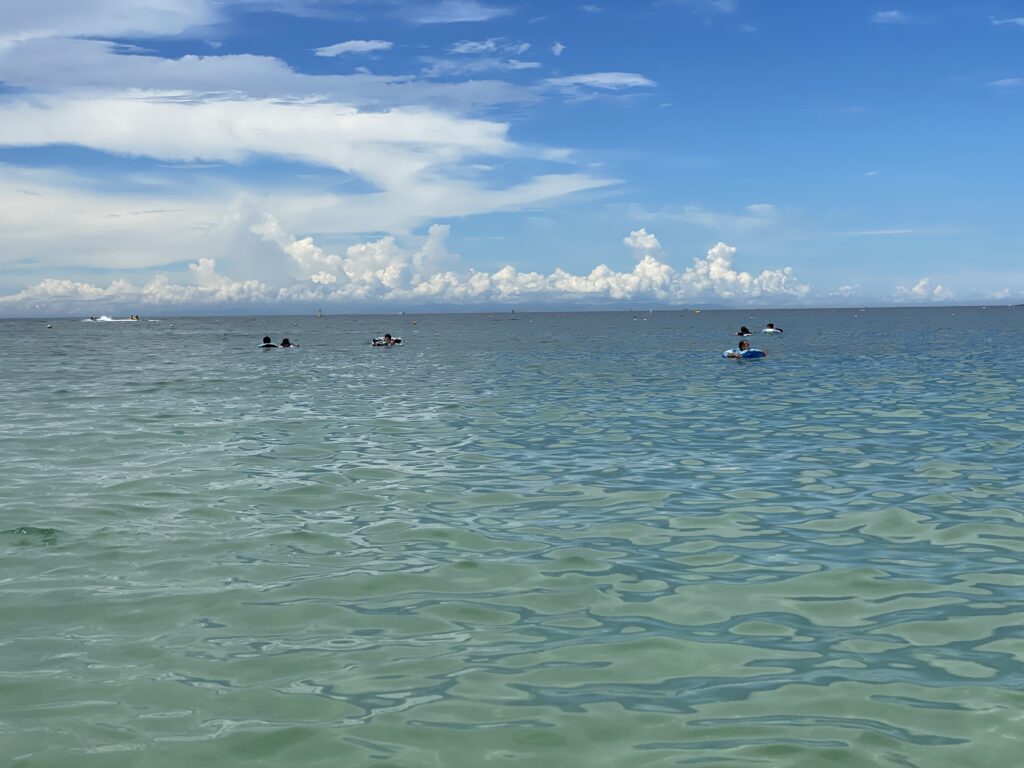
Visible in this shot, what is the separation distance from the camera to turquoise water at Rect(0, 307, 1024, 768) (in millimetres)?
7820

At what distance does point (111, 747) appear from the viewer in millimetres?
7617

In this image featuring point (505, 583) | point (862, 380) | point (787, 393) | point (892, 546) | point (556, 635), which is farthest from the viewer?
point (862, 380)

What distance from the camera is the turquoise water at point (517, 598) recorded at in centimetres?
782

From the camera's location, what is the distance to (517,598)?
37.7 ft

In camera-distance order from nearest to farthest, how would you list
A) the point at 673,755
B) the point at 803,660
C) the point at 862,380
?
the point at 673,755
the point at 803,660
the point at 862,380

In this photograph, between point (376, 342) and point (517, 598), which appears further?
point (376, 342)

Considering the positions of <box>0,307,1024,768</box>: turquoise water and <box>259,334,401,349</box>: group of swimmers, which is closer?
<box>0,307,1024,768</box>: turquoise water

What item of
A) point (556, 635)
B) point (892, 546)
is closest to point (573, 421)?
point (892, 546)

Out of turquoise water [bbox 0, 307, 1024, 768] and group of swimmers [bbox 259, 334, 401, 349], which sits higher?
group of swimmers [bbox 259, 334, 401, 349]

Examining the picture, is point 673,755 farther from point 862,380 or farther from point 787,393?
point 862,380

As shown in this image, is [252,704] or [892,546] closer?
[252,704]

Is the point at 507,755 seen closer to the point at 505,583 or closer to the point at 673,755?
the point at 673,755

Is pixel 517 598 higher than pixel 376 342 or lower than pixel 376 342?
lower

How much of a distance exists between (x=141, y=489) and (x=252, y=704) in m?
11.6
